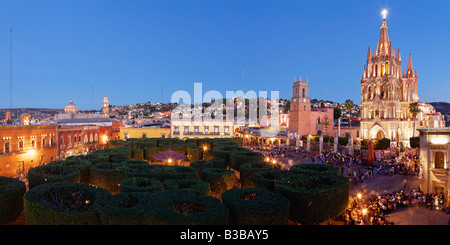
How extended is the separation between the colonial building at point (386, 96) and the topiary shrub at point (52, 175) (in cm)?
6307

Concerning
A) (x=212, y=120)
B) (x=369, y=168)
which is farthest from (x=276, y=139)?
(x=369, y=168)

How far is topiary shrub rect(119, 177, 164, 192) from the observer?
52.9 feet

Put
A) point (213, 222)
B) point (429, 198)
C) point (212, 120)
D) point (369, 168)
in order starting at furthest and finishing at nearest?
1. point (212, 120)
2. point (369, 168)
3. point (429, 198)
4. point (213, 222)

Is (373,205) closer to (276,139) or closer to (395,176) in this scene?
(395,176)

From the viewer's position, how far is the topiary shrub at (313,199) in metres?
14.9

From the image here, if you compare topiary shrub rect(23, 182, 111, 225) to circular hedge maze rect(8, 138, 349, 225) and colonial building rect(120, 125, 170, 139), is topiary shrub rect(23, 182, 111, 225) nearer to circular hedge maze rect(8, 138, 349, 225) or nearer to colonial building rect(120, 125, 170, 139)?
circular hedge maze rect(8, 138, 349, 225)

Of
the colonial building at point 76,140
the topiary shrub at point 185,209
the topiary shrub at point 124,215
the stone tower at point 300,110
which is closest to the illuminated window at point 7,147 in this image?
the colonial building at point 76,140

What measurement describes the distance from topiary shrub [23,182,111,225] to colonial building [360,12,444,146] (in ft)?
210

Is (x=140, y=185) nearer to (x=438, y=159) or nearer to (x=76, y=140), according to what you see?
(x=438, y=159)

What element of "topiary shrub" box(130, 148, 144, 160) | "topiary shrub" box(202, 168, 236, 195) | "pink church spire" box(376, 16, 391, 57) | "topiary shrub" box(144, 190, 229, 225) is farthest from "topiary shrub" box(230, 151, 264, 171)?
"pink church spire" box(376, 16, 391, 57)

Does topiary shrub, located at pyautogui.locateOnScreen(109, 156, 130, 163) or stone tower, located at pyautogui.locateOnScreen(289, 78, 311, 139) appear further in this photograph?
stone tower, located at pyautogui.locateOnScreen(289, 78, 311, 139)

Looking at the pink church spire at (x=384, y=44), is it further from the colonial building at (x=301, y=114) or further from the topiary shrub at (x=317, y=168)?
the topiary shrub at (x=317, y=168)
